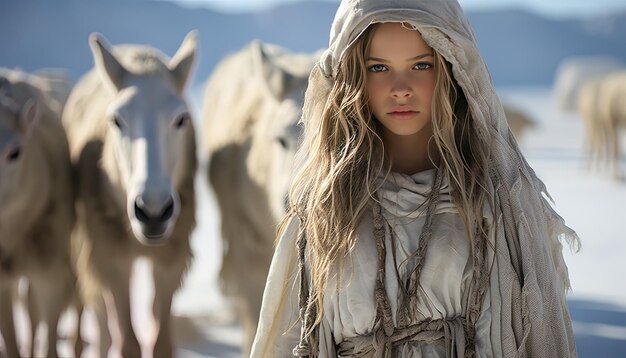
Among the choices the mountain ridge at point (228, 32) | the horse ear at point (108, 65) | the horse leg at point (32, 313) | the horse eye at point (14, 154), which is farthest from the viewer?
the mountain ridge at point (228, 32)

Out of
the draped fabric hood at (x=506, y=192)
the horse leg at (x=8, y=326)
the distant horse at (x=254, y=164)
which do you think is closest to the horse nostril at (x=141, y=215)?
the distant horse at (x=254, y=164)

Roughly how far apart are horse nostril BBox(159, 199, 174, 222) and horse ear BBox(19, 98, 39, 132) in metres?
1.06

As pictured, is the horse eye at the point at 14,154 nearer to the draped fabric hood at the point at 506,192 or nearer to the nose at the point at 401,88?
the draped fabric hood at the point at 506,192

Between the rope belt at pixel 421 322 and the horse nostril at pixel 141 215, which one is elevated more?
the rope belt at pixel 421 322

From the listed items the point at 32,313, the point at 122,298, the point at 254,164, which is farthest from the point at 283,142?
the point at 32,313

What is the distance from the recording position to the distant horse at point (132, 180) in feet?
11.9

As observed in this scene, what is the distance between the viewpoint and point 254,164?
171 inches

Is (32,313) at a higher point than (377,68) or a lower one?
lower

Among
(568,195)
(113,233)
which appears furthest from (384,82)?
(568,195)

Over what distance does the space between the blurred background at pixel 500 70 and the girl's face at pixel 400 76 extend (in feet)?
10.2

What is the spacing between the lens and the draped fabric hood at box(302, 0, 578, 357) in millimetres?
1730

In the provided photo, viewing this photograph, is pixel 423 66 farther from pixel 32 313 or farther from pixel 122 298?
pixel 32 313

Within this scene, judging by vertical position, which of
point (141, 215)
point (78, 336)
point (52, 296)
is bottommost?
point (78, 336)

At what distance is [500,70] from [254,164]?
17.6 m
